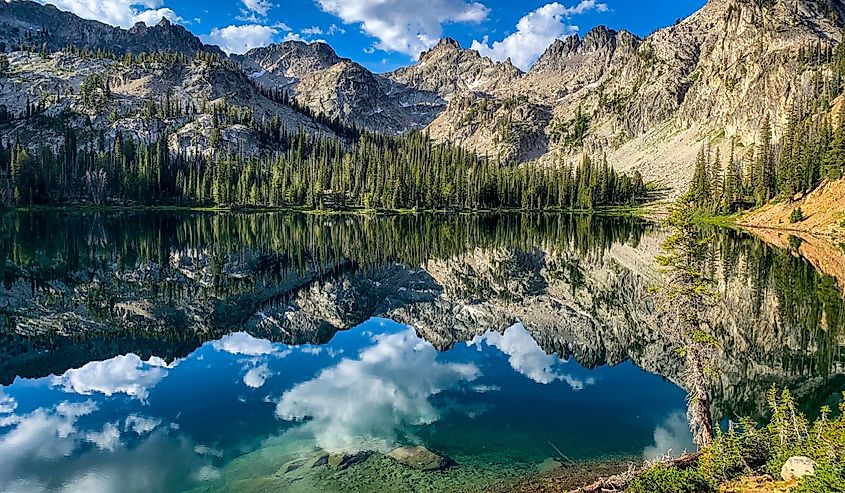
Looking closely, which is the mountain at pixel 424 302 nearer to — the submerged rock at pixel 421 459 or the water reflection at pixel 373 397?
the water reflection at pixel 373 397

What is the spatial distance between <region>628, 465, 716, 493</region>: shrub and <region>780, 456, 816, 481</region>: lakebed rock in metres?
1.49

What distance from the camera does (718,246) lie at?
7156 cm

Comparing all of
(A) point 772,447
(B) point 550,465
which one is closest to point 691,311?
(A) point 772,447

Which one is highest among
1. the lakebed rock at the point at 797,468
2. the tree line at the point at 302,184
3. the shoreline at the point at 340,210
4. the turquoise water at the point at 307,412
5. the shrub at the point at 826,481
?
the tree line at the point at 302,184

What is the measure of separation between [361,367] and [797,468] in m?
18.9

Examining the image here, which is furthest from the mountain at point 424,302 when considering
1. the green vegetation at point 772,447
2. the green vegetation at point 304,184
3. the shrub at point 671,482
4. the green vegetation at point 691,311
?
the green vegetation at point 304,184

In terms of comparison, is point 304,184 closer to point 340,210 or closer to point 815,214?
point 340,210

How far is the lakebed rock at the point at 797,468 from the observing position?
37.3 ft

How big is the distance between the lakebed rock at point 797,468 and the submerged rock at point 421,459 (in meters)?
8.71

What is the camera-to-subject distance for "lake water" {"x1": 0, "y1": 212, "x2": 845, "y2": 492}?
17.0 metres

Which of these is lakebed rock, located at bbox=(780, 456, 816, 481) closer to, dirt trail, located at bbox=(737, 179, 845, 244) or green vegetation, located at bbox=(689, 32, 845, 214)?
green vegetation, located at bbox=(689, 32, 845, 214)

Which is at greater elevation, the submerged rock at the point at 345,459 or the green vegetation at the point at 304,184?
the green vegetation at the point at 304,184

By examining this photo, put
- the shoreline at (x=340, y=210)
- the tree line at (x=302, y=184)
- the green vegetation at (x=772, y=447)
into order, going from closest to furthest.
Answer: the green vegetation at (x=772, y=447)
the shoreline at (x=340, y=210)
the tree line at (x=302, y=184)

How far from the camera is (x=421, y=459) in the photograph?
17.0 m
